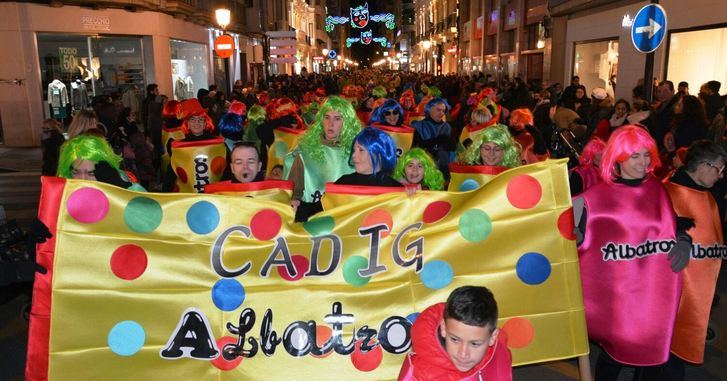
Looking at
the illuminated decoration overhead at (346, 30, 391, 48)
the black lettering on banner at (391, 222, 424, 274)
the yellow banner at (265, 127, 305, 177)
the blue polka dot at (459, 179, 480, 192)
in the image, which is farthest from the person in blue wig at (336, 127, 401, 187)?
the illuminated decoration overhead at (346, 30, 391, 48)

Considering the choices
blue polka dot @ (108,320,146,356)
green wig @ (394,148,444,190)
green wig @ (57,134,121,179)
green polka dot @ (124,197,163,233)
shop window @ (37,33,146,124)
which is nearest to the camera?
blue polka dot @ (108,320,146,356)

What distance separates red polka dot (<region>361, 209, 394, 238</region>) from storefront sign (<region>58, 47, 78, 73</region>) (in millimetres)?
17350

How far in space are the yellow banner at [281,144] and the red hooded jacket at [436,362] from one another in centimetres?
539

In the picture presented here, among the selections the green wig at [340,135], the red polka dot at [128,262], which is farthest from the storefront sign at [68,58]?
the red polka dot at [128,262]

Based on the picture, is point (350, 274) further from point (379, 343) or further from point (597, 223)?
point (597, 223)

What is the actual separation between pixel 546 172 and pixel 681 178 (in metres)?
1.32

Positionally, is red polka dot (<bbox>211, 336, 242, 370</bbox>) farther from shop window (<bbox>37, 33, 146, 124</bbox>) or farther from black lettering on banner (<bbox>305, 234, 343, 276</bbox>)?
shop window (<bbox>37, 33, 146, 124</bbox>)

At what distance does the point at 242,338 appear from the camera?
3.59 m

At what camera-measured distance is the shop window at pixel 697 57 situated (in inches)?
503

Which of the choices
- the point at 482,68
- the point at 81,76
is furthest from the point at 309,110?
the point at 482,68

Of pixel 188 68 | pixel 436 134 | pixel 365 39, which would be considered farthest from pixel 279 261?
pixel 365 39

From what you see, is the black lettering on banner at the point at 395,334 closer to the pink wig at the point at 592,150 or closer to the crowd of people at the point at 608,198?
the crowd of people at the point at 608,198

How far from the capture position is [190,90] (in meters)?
24.6

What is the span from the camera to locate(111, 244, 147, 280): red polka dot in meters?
3.56
